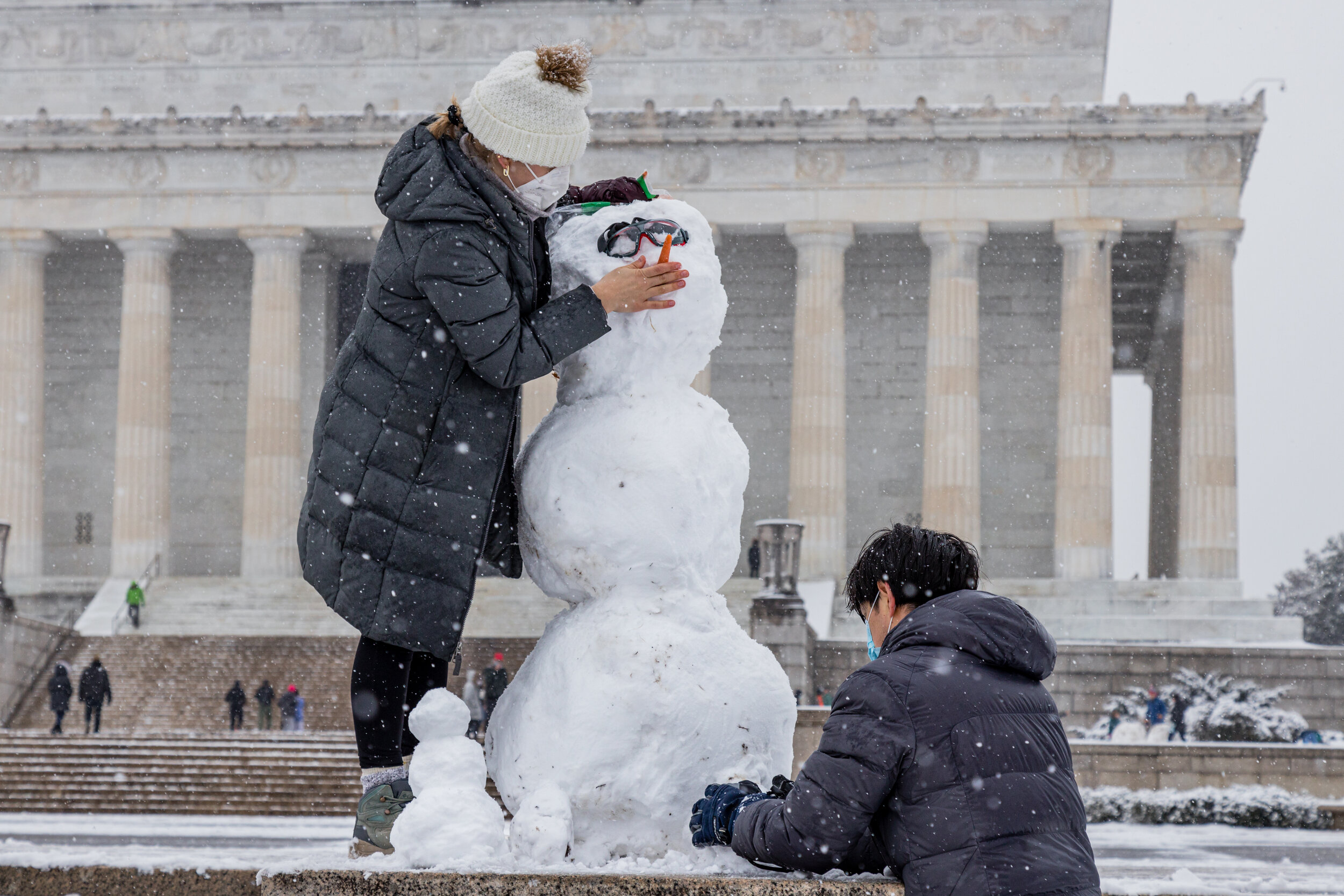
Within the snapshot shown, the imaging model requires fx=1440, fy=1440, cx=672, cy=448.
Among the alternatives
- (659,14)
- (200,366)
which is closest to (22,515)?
(200,366)

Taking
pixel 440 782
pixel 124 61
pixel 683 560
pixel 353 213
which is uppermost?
pixel 124 61

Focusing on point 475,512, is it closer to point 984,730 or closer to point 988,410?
point 984,730

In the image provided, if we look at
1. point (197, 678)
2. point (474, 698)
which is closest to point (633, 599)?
point (474, 698)

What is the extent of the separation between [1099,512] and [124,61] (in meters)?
28.7

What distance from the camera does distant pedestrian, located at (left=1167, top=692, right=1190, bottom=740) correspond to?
20.1 metres

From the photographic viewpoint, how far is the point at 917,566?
9.42ft

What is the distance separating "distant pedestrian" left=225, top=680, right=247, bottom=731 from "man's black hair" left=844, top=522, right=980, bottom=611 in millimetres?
21220

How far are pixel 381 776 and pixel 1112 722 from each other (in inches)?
791

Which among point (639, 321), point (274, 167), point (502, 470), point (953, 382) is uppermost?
point (274, 167)

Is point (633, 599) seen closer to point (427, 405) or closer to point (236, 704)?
point (427, 405)

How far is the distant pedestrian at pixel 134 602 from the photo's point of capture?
1214 inches

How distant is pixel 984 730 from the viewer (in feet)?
8.63

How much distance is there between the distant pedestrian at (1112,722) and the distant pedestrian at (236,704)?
1331 centimetres

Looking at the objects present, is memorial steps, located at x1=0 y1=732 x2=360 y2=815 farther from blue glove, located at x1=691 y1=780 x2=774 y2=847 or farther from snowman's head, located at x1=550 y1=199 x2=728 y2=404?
blue glove, located at x1=691 y1=780 x2=774 y2=847
